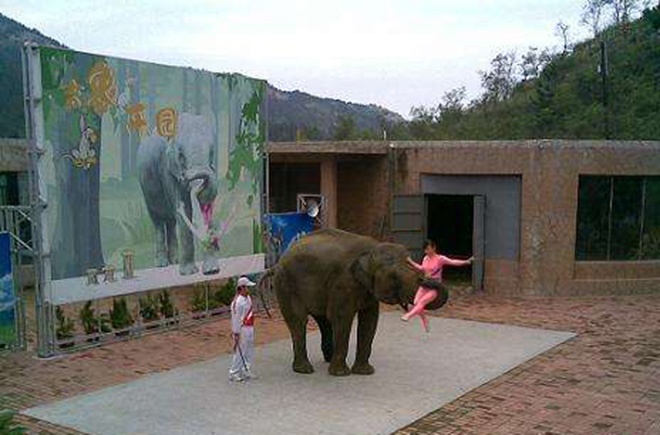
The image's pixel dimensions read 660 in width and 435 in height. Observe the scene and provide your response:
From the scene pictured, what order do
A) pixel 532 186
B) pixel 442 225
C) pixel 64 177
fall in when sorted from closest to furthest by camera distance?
pixel 64 177
pixel 532 186
pixel 442 225

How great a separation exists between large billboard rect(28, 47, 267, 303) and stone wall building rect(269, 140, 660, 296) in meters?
3.43

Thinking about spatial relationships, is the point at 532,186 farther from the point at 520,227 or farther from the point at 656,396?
the point at 656,396

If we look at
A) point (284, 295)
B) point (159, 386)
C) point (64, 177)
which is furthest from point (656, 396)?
point (64, 177)

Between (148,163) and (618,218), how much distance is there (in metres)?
10.3

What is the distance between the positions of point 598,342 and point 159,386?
704 cm

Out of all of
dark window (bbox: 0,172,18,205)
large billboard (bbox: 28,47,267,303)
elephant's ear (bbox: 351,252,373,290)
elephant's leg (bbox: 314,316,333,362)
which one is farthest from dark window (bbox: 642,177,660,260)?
dark window (bbox: 0,172,18,205)

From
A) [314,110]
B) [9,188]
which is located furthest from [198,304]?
[314,110]

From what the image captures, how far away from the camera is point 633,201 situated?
16094 mm

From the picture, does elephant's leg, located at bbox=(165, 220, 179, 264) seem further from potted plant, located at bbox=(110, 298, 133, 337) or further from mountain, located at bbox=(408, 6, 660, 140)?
mountain, located at bbox=(408, 6, 660, 140)

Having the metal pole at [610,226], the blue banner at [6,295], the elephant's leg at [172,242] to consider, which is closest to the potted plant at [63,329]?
the blue banner at [6,295]

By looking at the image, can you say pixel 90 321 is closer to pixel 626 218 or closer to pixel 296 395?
pixel 296 395

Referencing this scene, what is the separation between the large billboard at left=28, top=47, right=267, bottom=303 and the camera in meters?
10.7

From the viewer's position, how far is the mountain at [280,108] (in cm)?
3106

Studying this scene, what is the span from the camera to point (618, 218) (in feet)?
52.6
